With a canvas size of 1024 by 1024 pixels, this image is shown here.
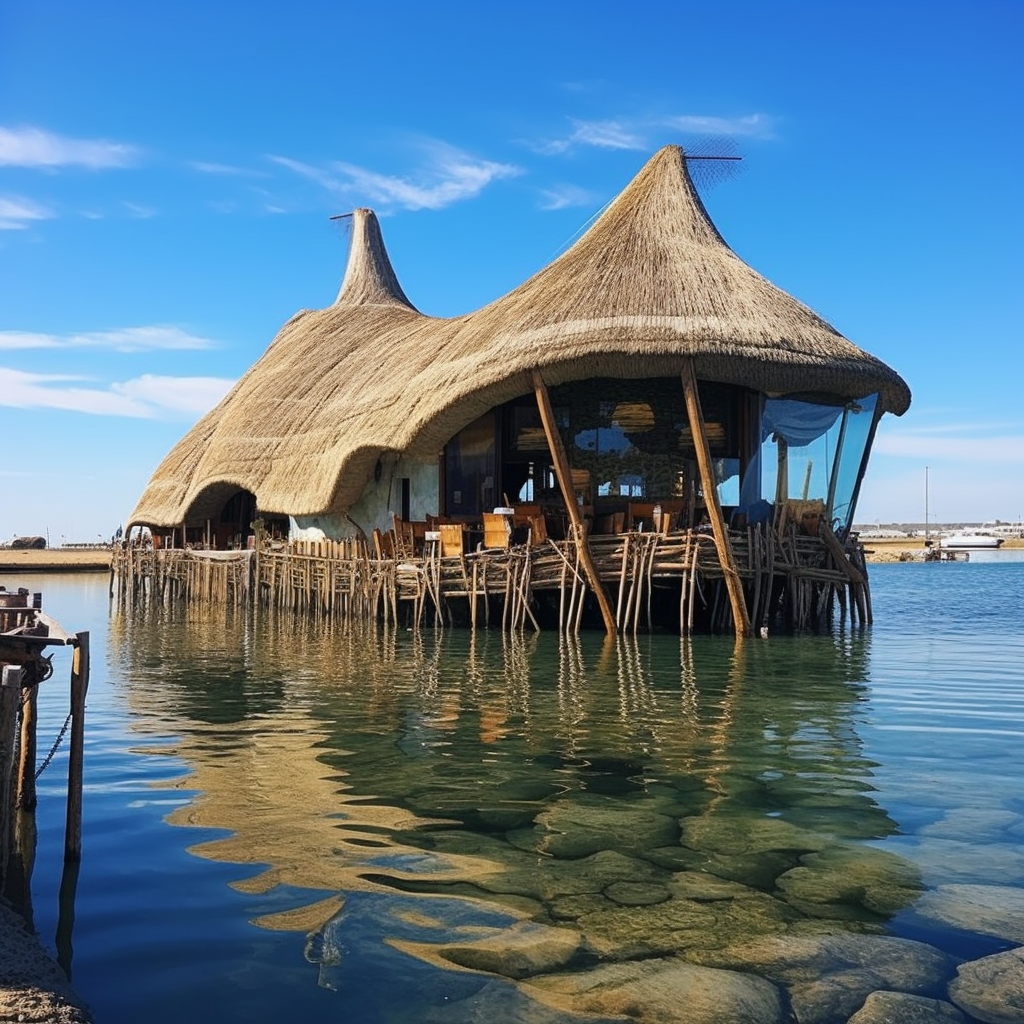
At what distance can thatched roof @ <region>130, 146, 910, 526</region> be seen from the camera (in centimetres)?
1930

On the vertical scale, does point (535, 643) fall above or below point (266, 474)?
below

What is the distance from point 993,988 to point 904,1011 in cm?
50

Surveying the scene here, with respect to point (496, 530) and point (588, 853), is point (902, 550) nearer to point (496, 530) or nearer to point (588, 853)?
point (496, 530)

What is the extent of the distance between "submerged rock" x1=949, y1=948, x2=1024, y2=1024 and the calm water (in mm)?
153

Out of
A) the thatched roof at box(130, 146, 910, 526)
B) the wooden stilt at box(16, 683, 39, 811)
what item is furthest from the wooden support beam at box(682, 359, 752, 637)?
the wooden stilt at box(16, 683, 39, 811)

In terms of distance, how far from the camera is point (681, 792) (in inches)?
316

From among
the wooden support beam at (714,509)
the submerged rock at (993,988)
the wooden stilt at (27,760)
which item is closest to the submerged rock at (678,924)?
the submerged rock at (993,988)

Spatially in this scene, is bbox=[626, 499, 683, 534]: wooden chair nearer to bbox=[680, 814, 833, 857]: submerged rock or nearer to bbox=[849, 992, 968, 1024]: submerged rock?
bbox=[680, 814, 833, 857]: submerged rock

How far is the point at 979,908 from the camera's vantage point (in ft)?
18.5

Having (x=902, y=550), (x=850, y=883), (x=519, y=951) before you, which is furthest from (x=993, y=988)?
(x=902, y=550)

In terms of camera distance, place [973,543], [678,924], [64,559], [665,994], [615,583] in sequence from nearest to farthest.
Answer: [665,994]
[678,924]
[615,583]
[64,559]
[973,543]

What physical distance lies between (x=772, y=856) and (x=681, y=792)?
154 centimetres

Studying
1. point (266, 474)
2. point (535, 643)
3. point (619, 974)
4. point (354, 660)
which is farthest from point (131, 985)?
point (266, 474)

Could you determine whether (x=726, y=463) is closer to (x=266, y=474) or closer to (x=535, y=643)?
(x=535, y=643)
